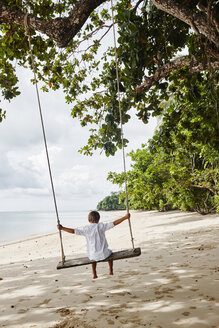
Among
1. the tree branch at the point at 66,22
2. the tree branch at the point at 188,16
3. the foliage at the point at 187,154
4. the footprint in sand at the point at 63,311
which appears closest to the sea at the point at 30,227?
the foliage at the point at 187,154

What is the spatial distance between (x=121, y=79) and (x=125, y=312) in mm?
4559

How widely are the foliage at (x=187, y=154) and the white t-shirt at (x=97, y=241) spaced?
2.74 meters

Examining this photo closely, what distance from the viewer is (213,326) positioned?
2.65 meters

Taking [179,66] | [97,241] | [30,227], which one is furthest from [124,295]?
[30,227]

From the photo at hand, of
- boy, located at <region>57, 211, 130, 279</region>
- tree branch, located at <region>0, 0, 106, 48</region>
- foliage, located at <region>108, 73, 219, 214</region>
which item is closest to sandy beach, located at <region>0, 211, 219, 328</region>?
boy, located at <region>57, 211, 130, 279</region>

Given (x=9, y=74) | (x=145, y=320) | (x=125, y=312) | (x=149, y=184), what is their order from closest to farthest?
(x=145, y=320) < (x=125, y=312) < (x=9, y=74) < (x=149, y=184)

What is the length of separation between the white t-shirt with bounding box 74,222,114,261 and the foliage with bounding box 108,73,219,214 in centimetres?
274

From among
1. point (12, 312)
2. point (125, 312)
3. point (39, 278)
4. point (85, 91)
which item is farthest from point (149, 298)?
point (85, 91)

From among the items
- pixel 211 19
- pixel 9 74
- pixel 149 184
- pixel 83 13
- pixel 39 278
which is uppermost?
pixel 9 74

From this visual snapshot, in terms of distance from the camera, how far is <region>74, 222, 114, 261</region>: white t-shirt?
4250 millimetres

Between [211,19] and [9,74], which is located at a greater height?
[9,74]

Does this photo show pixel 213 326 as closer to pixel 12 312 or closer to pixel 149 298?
pixel 149 298

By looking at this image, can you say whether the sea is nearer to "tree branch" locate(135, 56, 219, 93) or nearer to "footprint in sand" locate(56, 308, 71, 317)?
"footprint in sand" locate(56, 308, 71, 317)

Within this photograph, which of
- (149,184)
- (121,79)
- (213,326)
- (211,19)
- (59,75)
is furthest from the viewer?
(149,184)
